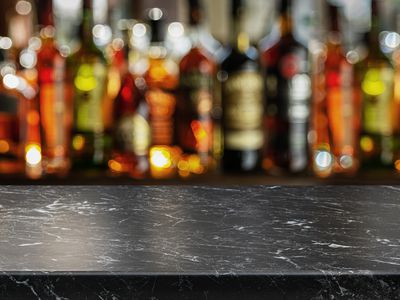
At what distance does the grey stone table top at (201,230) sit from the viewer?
0.32 metres

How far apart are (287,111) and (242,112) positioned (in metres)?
0.07

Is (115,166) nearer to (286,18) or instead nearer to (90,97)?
(90,97)

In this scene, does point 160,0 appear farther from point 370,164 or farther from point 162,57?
point 370,164

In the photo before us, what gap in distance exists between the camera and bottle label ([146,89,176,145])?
1.30 meters

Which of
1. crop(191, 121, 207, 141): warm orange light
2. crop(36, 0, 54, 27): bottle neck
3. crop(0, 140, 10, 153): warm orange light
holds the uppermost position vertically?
crop(36, 0, 54, 27): bottle neck

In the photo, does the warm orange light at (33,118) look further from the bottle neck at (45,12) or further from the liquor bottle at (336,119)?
the liquor bottle at (336,119)

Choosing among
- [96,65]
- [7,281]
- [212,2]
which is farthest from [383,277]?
[212,2]

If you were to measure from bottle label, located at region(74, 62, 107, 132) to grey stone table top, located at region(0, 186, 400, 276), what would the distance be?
675 mm

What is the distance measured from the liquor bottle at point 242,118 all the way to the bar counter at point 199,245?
2.13ft

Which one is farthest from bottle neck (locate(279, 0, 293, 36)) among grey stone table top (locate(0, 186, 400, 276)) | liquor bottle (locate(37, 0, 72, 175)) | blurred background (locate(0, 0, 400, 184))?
grey stone table top (locate(0, 186, 400, 276))

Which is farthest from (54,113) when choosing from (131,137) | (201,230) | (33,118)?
(201,230)

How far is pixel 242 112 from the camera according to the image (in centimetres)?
122

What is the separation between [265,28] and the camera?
1.42 meters

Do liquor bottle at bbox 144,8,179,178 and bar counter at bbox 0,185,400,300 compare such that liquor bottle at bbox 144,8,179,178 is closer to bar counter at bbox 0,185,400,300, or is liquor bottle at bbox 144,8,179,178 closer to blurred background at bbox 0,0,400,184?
blurred background at bbox 0,0,400,184
